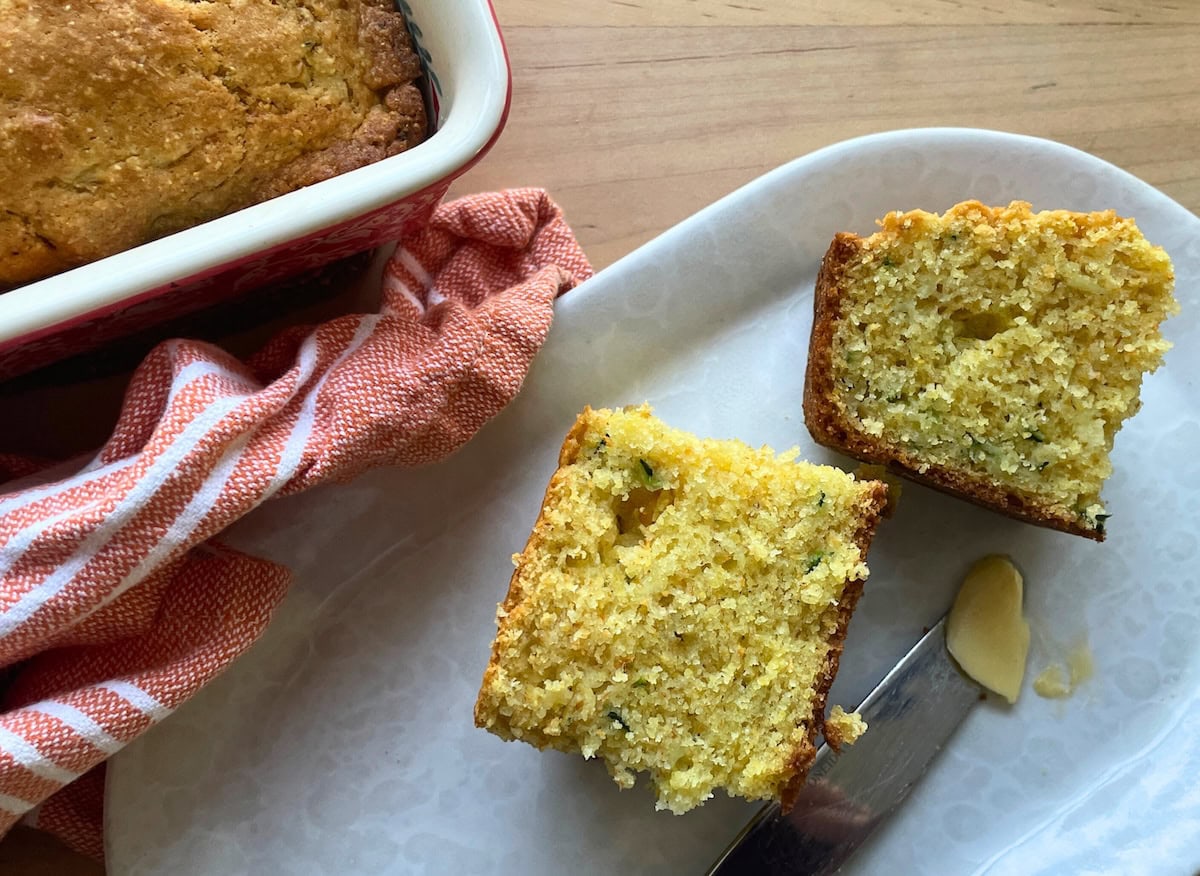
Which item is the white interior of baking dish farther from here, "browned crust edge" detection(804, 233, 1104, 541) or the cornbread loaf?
"browned crust edge" detection(804, 233, 1104, 541)

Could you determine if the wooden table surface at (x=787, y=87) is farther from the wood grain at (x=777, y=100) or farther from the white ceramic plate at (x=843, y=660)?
the white ceramic plate at (x=843, y=660)

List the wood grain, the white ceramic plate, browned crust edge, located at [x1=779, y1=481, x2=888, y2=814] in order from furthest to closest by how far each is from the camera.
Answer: the wood grain < the white ceramic plate < browned crust edge, located at [x1=779, y1=481, x2=888, y2=814]

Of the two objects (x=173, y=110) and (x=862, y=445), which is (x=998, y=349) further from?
(x=173, y=110)

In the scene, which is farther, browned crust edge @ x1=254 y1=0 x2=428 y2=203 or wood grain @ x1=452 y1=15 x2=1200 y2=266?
wood grain @ x1=452 y1=15 x2=1200 y2=266

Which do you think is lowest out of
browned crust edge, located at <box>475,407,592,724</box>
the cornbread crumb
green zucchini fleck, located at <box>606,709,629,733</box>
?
the cornbread crumb

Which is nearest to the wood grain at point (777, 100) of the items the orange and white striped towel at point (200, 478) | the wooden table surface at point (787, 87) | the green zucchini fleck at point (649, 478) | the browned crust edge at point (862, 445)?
the wooden table surface at point (787, 87)

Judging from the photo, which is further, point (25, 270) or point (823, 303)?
point (823, 303)

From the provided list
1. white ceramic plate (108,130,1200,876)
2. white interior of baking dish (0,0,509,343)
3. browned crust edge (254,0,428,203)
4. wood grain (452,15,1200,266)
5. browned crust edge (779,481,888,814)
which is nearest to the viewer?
white interior of baking dish (0,0,509,343)

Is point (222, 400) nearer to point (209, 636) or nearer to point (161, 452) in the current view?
point (161, 452)

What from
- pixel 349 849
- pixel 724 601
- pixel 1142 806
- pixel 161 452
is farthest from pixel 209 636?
pixel 1142 806

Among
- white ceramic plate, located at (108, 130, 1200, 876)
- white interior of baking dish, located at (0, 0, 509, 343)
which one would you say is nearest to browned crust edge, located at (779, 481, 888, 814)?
white ceramic plate, located at (108, 130, 1200, 876)
